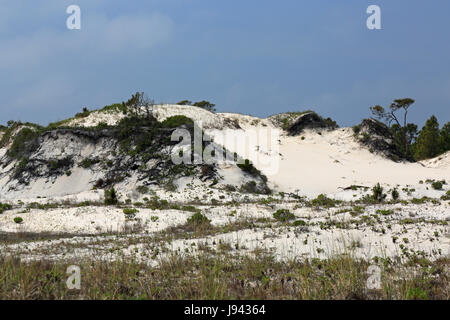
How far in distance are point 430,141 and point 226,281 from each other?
191 ft

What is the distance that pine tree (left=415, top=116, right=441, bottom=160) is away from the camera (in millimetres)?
55375

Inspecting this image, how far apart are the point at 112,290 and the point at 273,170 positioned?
33807mm

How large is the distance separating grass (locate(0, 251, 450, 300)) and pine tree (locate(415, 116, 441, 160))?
54105 mm

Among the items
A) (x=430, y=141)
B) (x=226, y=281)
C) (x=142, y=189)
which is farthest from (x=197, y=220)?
(x=430, y=141)

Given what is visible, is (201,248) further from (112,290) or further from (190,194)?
(190,194)

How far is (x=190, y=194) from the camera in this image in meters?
26.7

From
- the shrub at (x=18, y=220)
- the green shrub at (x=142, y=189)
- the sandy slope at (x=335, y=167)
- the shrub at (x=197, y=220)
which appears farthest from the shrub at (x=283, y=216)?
the sandy slope at (x=335, y=167)

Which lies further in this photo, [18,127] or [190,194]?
[18,127]

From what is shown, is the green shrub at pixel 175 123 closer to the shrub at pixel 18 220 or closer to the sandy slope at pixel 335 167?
the sandy slope at pixel 335 167

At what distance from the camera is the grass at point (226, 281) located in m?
6.34

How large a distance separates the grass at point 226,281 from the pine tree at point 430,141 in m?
54.1

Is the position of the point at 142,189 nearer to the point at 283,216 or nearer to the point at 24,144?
the point at 283,216

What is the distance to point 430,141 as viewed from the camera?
5547 centimetres
